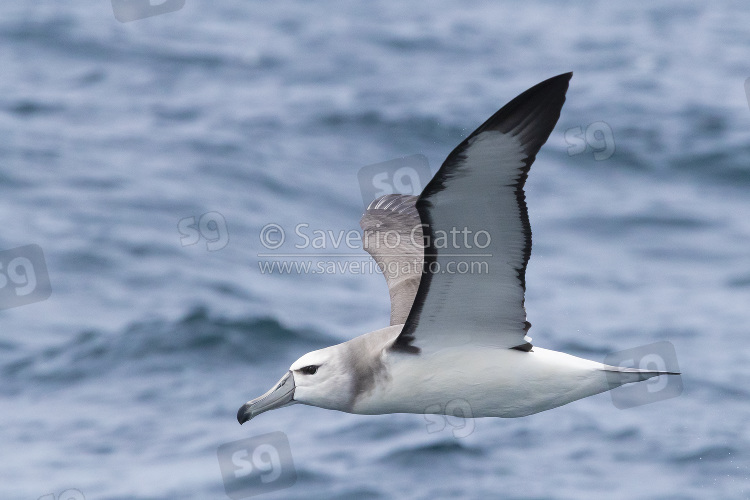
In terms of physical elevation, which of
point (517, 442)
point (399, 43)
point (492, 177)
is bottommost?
point (517, 442)

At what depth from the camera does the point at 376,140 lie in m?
23.9

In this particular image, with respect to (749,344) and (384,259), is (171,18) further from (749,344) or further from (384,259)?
(384,259)

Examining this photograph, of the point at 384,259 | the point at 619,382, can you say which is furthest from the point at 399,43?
the point at 619,382

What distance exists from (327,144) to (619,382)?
16113 mm

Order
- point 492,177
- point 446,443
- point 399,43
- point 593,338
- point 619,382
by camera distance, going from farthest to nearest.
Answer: point 399,43, point 593,338, point 446,443, point 619,382, point 492,177
